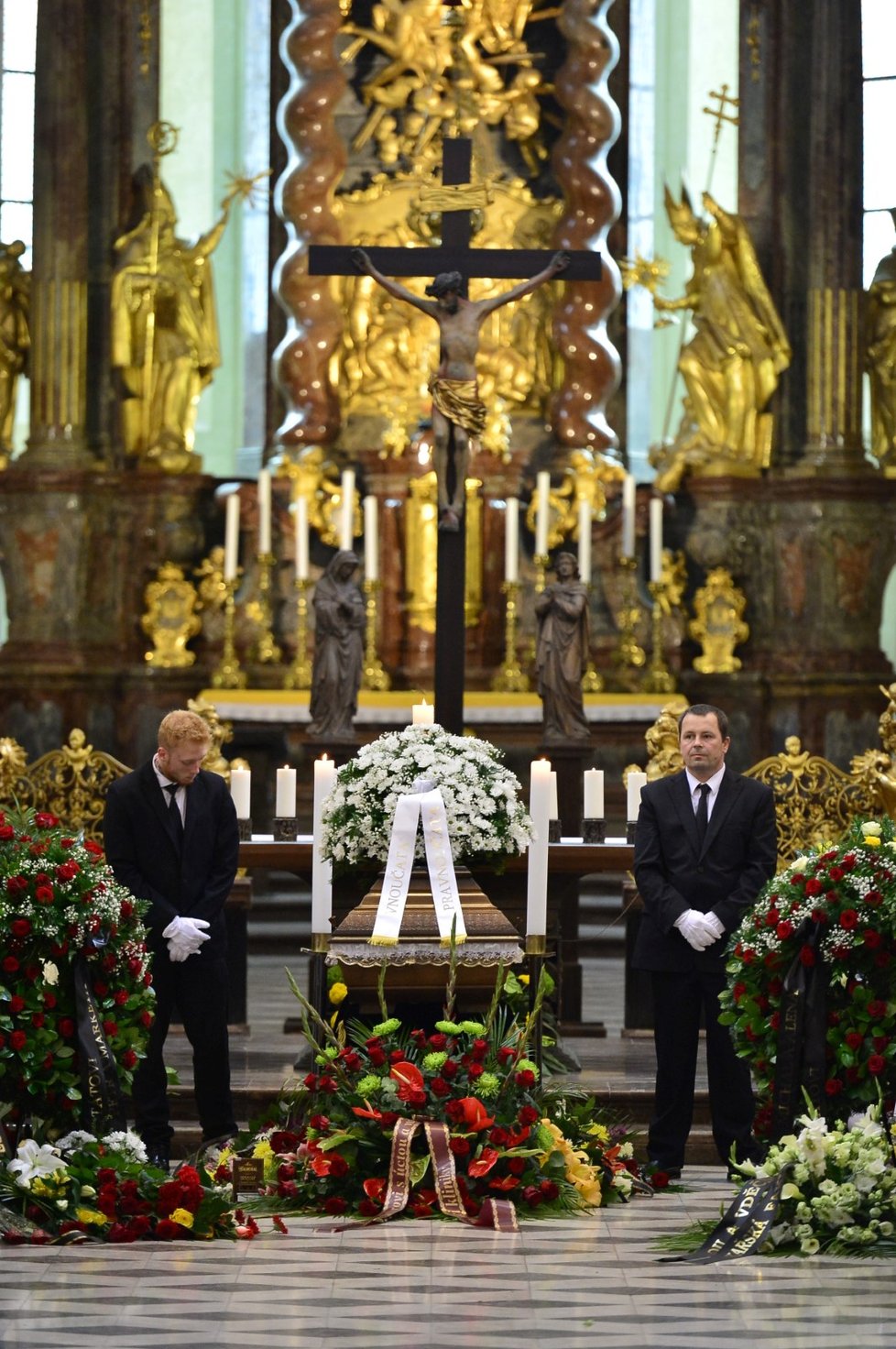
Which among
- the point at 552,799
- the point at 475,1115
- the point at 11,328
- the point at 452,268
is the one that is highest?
the point at 11,328

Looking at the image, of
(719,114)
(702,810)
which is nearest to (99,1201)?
(702,810)

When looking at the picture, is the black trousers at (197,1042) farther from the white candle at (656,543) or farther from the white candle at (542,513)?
the white candle at (656,543)

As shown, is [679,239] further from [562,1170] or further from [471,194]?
[562,1170]

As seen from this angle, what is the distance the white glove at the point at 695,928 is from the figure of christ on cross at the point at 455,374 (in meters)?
3.17

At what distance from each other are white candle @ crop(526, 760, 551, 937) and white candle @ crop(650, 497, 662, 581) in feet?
26.2

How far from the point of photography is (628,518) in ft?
53.5

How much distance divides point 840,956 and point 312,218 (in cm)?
1099

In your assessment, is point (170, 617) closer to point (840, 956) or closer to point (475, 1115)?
point (475, 1115)

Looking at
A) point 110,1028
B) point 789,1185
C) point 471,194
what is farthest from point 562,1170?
point 471,194

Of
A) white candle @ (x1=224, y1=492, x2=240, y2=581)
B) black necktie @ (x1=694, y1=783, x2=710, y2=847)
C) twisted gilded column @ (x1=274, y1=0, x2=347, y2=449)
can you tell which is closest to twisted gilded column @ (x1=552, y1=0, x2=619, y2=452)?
twisted gilded column @ (x1=274, y1=0, x2=347, y2=449)

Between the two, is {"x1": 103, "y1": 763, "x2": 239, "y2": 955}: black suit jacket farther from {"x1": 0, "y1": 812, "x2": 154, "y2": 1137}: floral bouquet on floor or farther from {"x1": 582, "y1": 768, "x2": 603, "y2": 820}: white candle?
{"x1": 582, "y1": 768, "x2": 603, "y2": 820}: white candle

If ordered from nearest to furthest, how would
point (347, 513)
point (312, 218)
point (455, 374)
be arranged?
point (455, 374) < point (347, 513) < point (312, 218)

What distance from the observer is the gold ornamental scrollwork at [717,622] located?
16656 millimetres

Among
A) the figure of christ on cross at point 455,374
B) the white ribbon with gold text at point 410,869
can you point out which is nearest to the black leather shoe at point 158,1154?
the white ribbon with gold text at point 410,869
